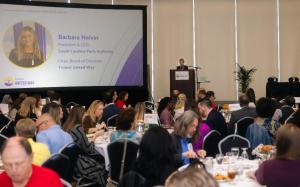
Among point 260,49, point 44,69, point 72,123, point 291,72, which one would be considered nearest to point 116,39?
point 44,69

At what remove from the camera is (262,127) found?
19.9 ft

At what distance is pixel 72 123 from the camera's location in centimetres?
643

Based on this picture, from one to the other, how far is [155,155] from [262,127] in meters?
2.78

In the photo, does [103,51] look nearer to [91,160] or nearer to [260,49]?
[260,49]

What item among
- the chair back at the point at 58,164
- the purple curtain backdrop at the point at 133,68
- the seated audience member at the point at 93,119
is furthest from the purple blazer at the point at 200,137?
the purple curtain backdrop at the point at 133,68

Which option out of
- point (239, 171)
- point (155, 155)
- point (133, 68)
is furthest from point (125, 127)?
point (133, 68)

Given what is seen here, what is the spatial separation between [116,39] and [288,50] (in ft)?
21.2

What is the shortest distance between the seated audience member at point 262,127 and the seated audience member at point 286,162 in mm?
2371

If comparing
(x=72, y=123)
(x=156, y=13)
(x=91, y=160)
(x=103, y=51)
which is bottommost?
(x=91, y=160)

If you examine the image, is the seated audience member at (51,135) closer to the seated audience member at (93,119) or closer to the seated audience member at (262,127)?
the seated audience member at (93,119)

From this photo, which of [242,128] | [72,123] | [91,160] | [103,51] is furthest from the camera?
[103,51]

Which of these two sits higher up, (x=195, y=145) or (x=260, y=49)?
(x=260, y=49)

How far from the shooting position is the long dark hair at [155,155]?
3.60m

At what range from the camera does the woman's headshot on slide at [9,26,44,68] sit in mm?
13180
